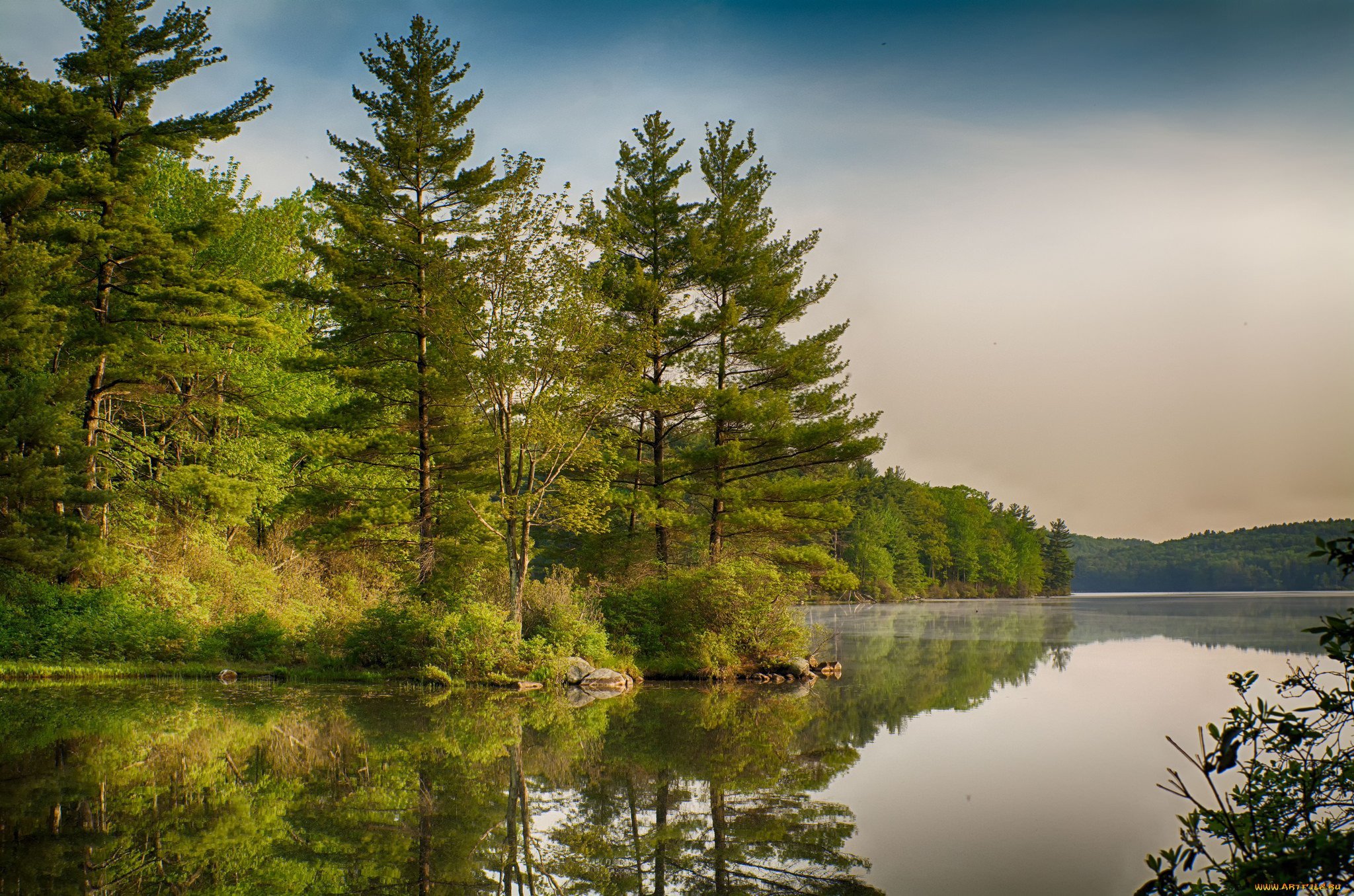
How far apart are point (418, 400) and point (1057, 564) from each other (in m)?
107

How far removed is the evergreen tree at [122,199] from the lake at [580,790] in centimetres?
797

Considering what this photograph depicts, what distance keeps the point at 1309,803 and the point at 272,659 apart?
786 inches

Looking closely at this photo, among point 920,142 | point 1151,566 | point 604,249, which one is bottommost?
point 1151,566

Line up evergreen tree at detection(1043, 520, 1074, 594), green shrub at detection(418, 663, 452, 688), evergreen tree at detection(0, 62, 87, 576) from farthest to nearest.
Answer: evergreen tree at detection(1043, 520, 1074, 594)
green shrub at detection(418, 663, 452, 688)
evergreen tree at detection(0, 62, 87, 576)

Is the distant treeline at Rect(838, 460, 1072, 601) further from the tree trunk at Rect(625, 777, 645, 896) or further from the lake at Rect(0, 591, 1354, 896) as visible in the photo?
the tree trunk at Rect(625, 777, 645, 896)

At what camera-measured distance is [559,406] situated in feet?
65.4

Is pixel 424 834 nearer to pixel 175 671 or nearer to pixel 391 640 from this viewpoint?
pixel 391 640

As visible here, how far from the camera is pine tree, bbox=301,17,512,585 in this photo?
69.1 ft

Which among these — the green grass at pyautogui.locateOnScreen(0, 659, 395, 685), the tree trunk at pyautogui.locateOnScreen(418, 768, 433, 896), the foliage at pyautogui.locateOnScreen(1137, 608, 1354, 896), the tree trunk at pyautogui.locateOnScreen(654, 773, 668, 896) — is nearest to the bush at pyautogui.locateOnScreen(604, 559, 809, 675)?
the green grass at pyautogui.locateOnScreen(0, 659, 395, 685)

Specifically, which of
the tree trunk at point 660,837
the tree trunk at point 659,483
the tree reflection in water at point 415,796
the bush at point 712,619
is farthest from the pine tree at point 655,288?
the tree trunk at point 660,837

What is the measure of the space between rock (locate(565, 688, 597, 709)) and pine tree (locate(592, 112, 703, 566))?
23.2 ft

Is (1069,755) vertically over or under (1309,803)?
under

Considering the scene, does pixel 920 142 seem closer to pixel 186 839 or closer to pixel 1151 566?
pixel 186 839

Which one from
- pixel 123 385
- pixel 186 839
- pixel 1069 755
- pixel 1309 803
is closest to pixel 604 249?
pixel 123 385
